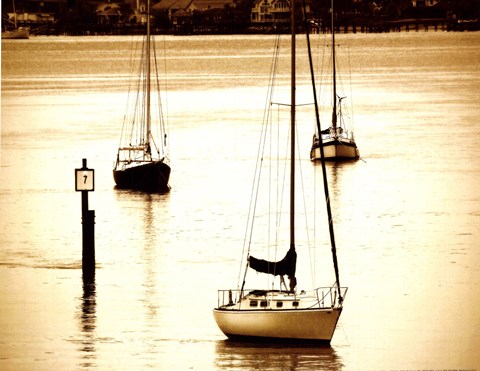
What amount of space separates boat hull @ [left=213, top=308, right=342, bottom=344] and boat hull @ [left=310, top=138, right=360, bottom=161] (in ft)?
41.6

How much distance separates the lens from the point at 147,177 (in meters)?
20.1

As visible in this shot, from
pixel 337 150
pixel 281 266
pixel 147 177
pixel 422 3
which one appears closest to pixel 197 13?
pixel 422 3

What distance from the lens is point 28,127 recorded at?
3150cm

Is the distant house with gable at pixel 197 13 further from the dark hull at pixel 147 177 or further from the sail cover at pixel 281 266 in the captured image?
the sail cover at pixel 281 266

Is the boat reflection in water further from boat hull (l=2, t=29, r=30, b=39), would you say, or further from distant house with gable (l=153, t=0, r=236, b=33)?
distant house with gable (l=153, t=0, r=236, b=33)

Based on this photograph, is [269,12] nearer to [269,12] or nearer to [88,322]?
[269,12]

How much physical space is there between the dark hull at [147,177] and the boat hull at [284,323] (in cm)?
979

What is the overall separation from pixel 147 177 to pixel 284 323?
33.3ft

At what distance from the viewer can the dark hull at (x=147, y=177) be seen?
20094mm

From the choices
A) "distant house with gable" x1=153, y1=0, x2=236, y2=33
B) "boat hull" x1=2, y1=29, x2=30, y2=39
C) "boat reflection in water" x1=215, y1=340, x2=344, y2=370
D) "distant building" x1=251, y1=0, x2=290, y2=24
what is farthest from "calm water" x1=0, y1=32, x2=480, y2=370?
"distant house with gable" x1=153, y1=0, x2=236, y2=33

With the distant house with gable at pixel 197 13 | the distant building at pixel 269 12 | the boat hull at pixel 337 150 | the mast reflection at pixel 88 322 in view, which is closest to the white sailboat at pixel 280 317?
the mast reflection at pixel 88 322

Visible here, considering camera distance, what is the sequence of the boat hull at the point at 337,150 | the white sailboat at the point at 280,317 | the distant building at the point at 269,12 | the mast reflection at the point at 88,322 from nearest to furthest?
the white sailboat at the point at 280,317 → the mast reflection at the point at 88,322 → the boat hull at the point at 337,150 → the distant building at the point at 269,12

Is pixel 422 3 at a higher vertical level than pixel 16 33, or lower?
higher

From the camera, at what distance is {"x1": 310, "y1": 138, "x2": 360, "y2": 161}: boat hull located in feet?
75.7
